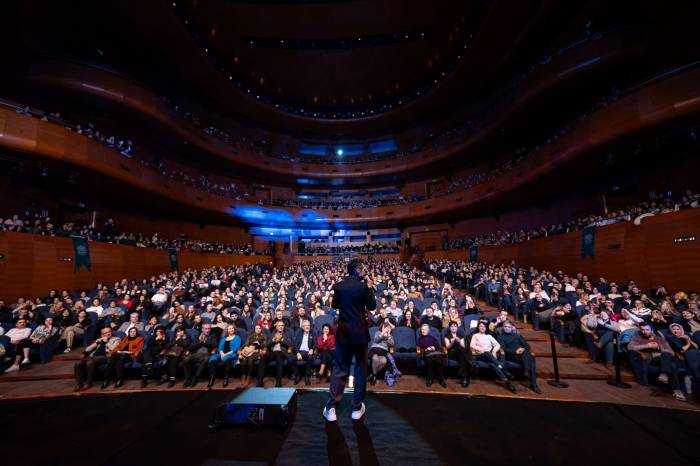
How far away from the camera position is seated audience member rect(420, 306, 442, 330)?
5.75 metres

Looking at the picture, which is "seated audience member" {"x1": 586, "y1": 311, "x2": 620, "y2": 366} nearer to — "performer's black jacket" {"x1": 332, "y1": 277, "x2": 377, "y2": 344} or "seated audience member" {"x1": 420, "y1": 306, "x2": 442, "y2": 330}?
"seated audience member" {"x1": 420, "y1": 306, "x2": 442, "y2": 330}

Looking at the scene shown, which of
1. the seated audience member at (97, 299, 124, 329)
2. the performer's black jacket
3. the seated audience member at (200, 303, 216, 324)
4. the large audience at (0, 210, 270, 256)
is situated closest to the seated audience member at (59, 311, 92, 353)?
the seated audience member at (97, 299, 124, 329)

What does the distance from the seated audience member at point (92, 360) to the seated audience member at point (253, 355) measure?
230cm

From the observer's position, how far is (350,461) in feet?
7.35

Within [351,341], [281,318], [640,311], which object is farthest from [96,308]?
[640,311]

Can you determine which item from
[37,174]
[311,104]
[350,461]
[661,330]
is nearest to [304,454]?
[350,461]

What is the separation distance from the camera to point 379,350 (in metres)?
4.64

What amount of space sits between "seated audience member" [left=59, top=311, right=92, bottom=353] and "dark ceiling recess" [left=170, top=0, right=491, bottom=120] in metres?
14.6

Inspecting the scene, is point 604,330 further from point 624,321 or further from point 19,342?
point 19,342

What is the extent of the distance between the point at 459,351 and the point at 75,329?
8339mm

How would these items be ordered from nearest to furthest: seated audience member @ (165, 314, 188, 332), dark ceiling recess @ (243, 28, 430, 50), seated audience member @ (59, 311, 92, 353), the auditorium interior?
the auditorium interior, seated audience member @ (165, 314, 188, 332), seated audience member @ (59, 311, 92, 353), dark ceiling recess @ (243, 28, 430, 50)

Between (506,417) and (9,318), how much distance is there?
10335 millimetres

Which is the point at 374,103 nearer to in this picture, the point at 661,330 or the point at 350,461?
the point at 661,330

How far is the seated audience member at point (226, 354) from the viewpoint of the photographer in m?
4.54
